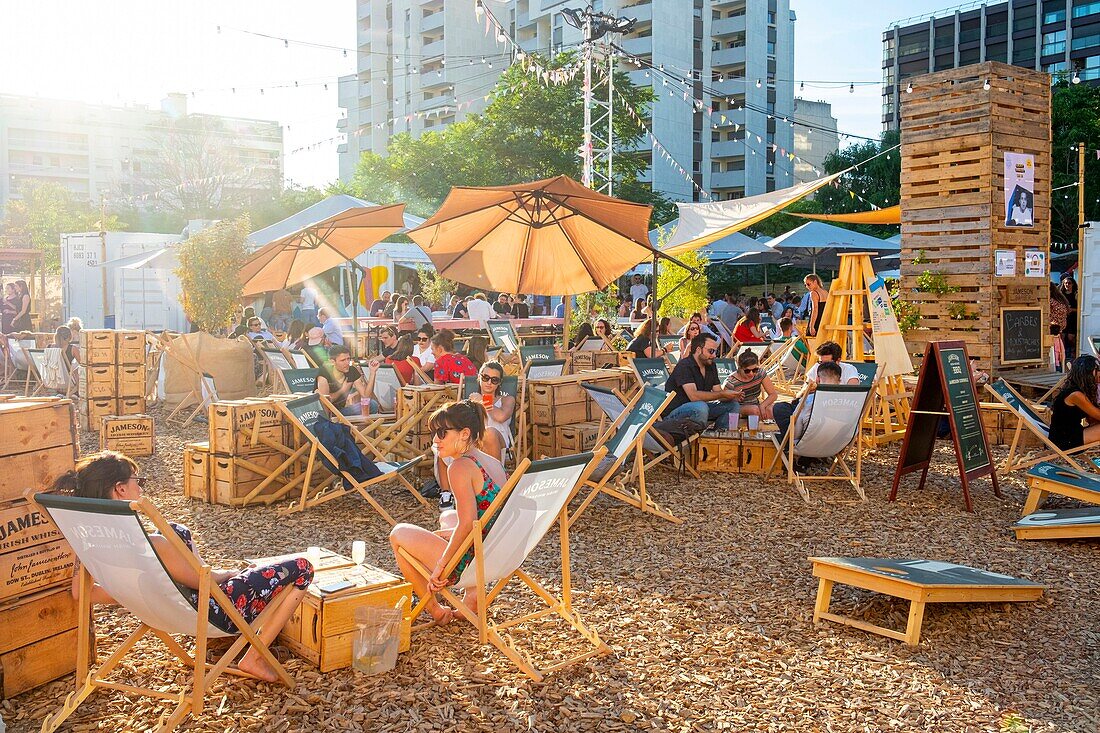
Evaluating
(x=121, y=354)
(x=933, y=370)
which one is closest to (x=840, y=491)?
(x=933, y=370)

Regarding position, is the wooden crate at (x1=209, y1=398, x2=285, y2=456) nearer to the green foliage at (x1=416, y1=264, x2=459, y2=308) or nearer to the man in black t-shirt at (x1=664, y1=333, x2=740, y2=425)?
the man in black t-shirt at (x1=664, y1=333, x2=740, y2=425)

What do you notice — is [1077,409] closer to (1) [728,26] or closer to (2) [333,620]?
(2) [333,620]

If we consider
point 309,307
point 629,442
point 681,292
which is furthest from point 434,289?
point 629,442

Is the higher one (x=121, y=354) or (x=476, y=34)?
(x=476, y=34)

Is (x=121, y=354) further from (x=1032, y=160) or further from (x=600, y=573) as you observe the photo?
(x=1032, y=160)

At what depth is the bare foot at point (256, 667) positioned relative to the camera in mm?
3510

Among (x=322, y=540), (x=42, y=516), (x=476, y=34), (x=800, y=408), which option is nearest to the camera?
(x=42, y=516)

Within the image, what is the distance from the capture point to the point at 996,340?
422 inches

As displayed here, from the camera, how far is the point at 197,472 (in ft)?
22.5

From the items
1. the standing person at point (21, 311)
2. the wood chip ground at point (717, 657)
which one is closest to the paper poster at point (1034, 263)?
the wood chip ground at point (717, 657)

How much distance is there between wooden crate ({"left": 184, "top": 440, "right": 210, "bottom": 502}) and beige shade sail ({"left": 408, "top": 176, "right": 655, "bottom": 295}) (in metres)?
2.90

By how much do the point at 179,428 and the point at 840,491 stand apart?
7060 millimetres

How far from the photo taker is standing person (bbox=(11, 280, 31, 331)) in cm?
1548

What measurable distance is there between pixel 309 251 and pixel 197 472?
4658mm
